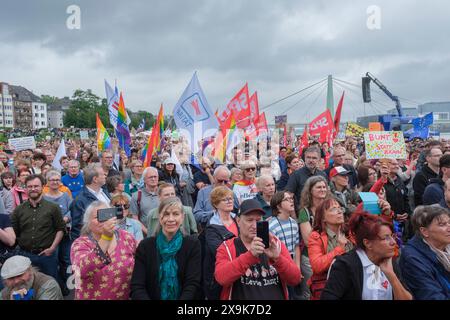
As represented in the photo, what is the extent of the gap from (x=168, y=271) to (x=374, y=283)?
1504 millimetres

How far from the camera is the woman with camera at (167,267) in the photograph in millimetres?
3100

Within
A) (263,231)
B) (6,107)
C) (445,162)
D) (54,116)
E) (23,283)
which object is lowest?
(23,283)

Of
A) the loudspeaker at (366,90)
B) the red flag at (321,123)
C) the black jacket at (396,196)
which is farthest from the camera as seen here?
the loudspeaker at (366,90)

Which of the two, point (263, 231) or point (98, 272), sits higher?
point (263, 231)

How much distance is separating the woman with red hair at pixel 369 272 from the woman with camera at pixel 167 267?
105cm

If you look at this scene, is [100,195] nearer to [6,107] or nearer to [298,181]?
[298,181]

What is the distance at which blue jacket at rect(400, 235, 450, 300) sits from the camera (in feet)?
9.24

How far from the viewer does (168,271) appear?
123 inches

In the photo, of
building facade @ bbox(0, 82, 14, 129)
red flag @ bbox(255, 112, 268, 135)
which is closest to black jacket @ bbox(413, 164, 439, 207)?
red flag @ bbox(255, 112, 268, 135)

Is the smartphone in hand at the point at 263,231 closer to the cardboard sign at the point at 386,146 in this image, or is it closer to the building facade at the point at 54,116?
the cardboard sign at the point at 386,146

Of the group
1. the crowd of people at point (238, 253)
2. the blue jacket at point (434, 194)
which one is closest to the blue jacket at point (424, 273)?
the crowd of people at point (238, 253)

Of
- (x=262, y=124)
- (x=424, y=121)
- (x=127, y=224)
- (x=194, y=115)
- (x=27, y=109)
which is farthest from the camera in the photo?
(x=27, y=109)

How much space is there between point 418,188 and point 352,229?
12.1ft

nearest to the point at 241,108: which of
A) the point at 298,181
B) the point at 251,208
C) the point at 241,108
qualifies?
the point at 241,108
